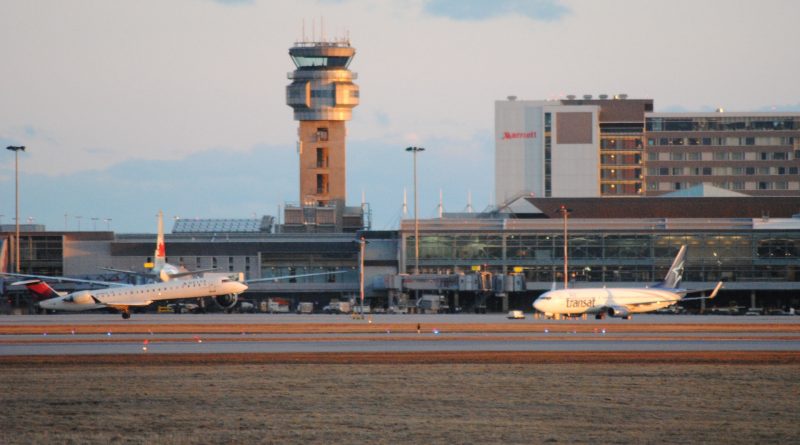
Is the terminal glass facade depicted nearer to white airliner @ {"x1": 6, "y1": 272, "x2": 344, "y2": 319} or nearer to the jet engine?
the jet engine

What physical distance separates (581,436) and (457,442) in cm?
316

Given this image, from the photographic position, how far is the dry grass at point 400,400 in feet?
102

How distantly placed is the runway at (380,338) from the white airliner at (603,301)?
40.7 ft

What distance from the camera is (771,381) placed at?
142ft

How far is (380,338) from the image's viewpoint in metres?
71.0

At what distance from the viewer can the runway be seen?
60.1 metres

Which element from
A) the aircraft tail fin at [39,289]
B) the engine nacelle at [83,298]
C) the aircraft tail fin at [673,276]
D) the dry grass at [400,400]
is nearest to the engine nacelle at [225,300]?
the engine nacelle at [83,298]

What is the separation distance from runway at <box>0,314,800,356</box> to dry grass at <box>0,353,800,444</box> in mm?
6435

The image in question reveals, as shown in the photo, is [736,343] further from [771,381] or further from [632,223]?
[632,223]

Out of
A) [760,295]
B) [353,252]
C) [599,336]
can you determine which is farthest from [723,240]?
[599,336]

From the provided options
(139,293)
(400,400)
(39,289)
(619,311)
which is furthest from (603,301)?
(400,400)

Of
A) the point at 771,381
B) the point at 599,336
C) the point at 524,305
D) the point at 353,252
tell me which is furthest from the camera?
the point at 353,252

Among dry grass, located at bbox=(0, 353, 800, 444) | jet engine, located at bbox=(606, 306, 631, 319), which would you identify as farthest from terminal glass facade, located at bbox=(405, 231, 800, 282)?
dry grass, located at bbox=(0, 353, 800, 444)

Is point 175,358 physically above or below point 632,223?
below
